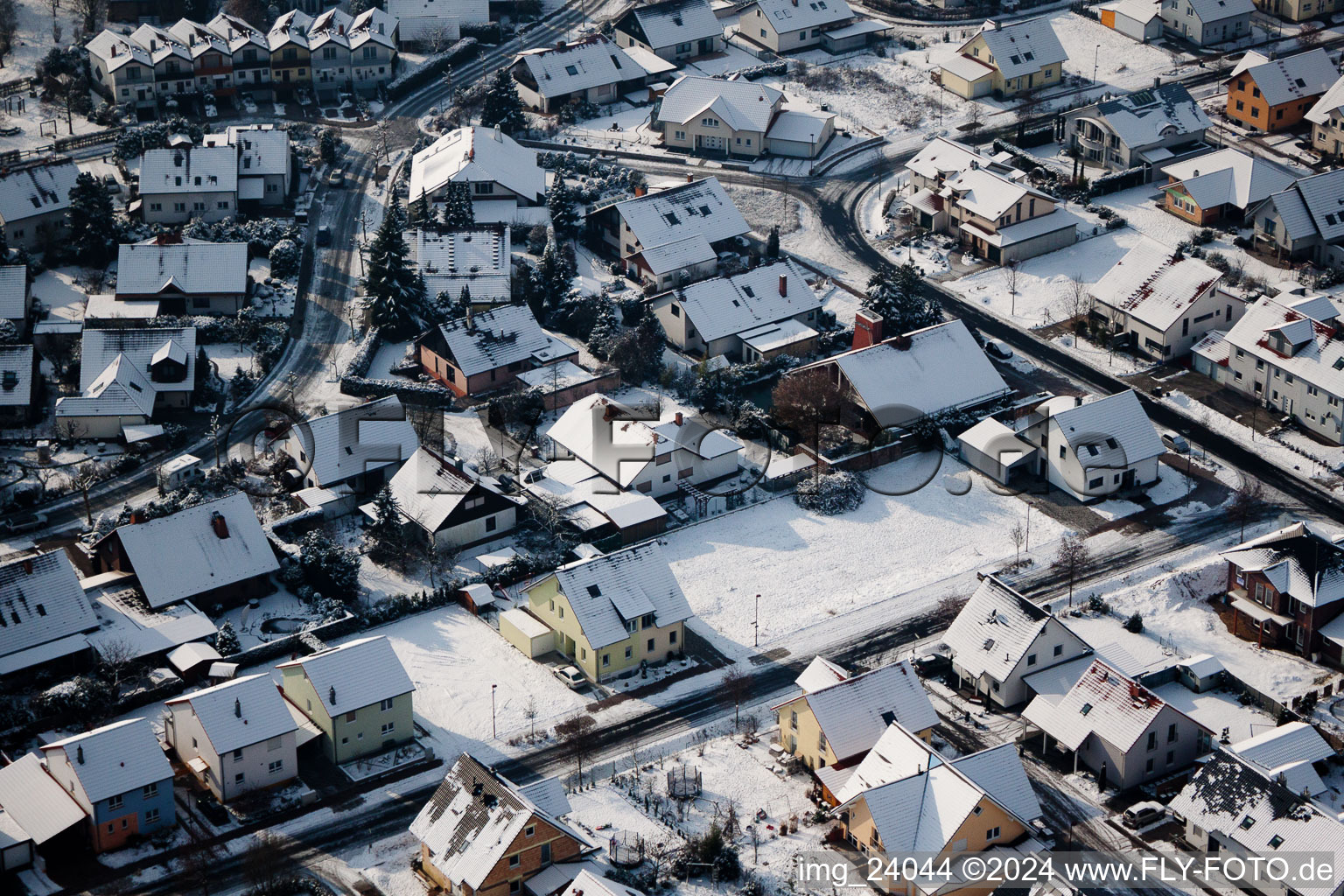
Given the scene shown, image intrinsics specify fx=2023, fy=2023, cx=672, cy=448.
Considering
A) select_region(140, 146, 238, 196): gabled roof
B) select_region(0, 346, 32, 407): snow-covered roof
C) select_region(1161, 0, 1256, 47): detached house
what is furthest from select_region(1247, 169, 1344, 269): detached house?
select_region(0, 346, 32, 407): snow-covered roof

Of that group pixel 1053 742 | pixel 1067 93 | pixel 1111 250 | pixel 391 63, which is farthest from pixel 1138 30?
pixel 1053 742

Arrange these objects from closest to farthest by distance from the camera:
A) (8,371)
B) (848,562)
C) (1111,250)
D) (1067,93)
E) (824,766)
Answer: (824,766) < (848,562) < (8,371) < (1111,250) < (1067,93)

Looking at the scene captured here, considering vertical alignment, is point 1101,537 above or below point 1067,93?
below

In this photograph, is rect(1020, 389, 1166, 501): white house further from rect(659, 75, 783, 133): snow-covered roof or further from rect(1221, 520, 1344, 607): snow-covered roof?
rect(659, 75, 783, 133): snow-covered roof

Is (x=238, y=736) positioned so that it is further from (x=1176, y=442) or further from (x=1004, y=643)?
(x=1176, y=442)

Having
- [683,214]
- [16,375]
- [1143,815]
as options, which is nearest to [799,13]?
[683,214]

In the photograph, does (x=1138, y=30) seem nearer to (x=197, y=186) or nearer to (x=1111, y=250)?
(x=1111, y=250)
